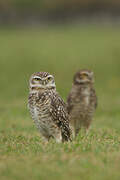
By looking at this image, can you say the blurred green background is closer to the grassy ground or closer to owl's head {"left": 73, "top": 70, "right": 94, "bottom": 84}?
the grassy ground

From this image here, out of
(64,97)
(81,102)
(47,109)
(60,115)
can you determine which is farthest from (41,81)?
(64,97)

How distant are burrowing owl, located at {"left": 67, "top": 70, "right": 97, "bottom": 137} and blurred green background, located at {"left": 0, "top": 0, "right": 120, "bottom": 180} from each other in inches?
14.8

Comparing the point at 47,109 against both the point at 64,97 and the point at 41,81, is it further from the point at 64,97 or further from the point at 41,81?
the point at 64,97

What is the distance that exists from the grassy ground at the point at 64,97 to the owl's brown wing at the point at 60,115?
1.36ft

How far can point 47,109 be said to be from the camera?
342 inches

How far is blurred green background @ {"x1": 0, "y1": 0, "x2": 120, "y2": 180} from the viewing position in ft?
21.4

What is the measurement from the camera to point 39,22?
56750 mm

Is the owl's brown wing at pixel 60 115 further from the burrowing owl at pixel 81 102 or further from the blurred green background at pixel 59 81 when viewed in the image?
the burrowing owl at pixel 81 102

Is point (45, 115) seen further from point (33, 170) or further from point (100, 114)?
point (100, 114)

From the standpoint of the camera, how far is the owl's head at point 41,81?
888cm

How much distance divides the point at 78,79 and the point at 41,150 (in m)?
4.43

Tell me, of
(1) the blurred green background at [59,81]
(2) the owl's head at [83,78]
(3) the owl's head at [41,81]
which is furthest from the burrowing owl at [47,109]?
(2) the owl's head at [83,78]

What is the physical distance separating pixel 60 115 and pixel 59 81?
17.6 meters

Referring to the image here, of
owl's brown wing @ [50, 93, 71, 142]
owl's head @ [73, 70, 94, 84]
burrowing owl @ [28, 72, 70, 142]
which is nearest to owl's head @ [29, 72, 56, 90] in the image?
burrowing owl @ [28, 72, 70, 142]
